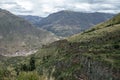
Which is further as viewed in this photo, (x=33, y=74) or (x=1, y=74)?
(x=1, y=74)

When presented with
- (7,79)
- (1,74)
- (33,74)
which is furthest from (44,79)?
(1,74)

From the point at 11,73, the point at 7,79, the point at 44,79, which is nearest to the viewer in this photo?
the point at 44,79

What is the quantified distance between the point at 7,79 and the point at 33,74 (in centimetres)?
1863

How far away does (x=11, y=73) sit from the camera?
336ft

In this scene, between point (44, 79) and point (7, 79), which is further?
point (7, 79)

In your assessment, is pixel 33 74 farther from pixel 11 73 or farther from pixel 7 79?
pixel 11 73

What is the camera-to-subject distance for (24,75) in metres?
74.9

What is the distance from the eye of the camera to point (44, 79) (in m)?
72.4

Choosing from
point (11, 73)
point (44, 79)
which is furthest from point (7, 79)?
point (44, 79)

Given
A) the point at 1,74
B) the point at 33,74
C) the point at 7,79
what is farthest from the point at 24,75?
the point at 1,74

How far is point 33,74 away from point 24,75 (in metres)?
2.60

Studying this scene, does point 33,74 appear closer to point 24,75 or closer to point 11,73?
point 24,75

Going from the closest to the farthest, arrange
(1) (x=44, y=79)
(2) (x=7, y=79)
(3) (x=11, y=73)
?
(1) (x=44, y=79) → (2) (x=7, y=79) → (3) (x=11, y=73)

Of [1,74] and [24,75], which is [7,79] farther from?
[24,75]
